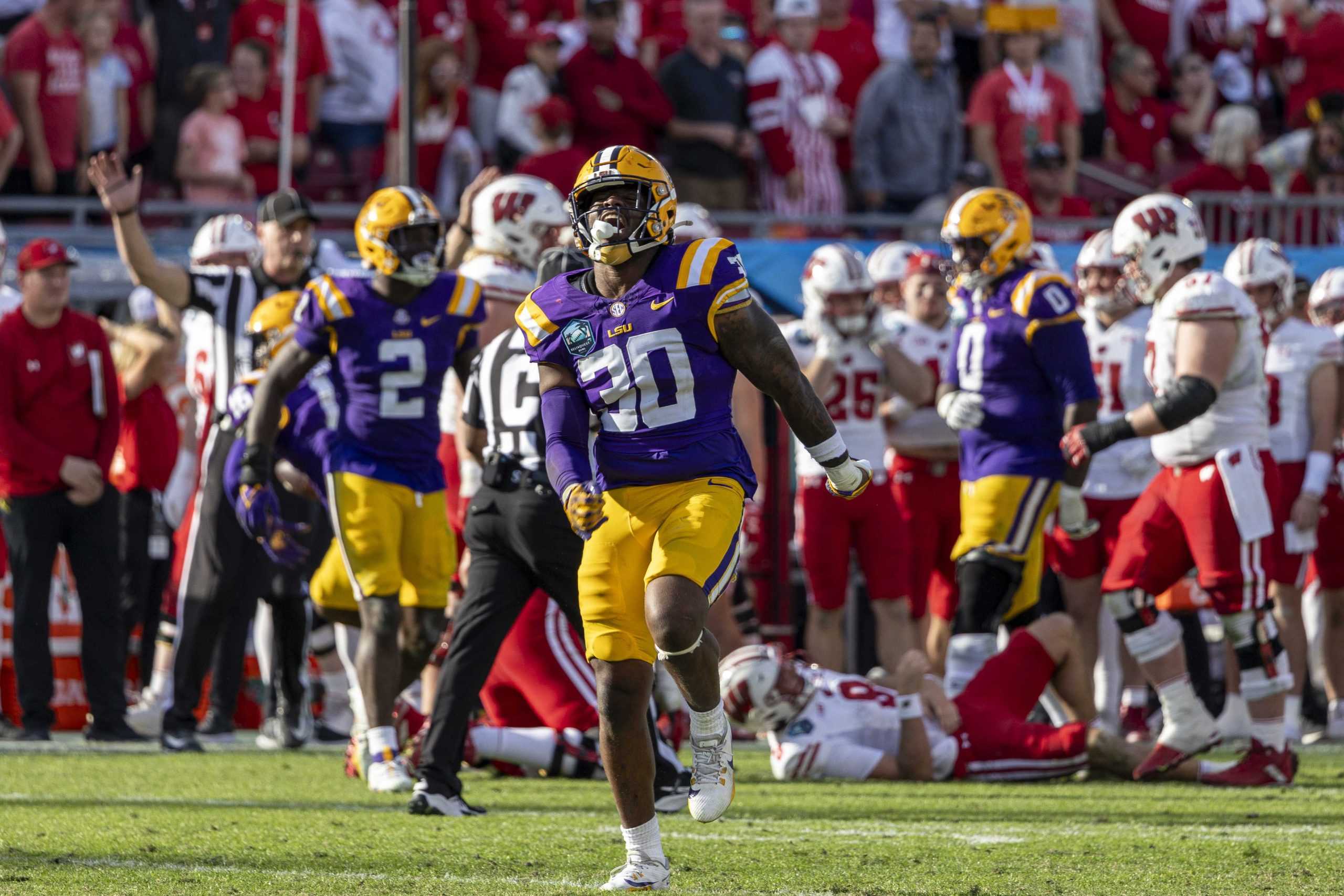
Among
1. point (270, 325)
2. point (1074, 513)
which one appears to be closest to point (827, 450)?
point (1074, 513)

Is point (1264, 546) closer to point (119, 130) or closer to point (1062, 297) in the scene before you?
point (1062, 297)

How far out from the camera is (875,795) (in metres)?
6.87

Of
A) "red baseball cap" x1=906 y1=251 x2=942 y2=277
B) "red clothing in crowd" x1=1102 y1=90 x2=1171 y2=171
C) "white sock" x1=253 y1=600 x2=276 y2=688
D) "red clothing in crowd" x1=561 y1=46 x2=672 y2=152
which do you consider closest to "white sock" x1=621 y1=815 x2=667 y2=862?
"white sock" x1=253 y1=600 x2=276 y2=688

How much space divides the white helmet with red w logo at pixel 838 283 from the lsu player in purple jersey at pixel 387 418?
2.71m

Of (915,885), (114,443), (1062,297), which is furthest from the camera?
(114,443)

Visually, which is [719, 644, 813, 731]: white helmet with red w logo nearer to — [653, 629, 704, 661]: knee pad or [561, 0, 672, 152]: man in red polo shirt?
[653, 629, 704, 661]: knee pad

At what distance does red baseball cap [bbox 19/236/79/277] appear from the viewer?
8594 millimetres

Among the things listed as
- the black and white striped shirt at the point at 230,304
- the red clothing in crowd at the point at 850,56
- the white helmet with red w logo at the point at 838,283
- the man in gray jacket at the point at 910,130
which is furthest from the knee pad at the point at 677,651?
the red clothing in crowd at the point at 850,56

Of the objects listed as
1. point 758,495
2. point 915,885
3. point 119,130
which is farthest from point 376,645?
point 119,130

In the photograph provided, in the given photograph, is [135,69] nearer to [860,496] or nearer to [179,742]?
[179,742]

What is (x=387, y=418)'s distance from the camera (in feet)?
22.4

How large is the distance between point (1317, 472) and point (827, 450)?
16.7 ft

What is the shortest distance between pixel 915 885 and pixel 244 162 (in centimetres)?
855

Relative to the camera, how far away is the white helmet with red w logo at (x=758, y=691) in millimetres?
6875
